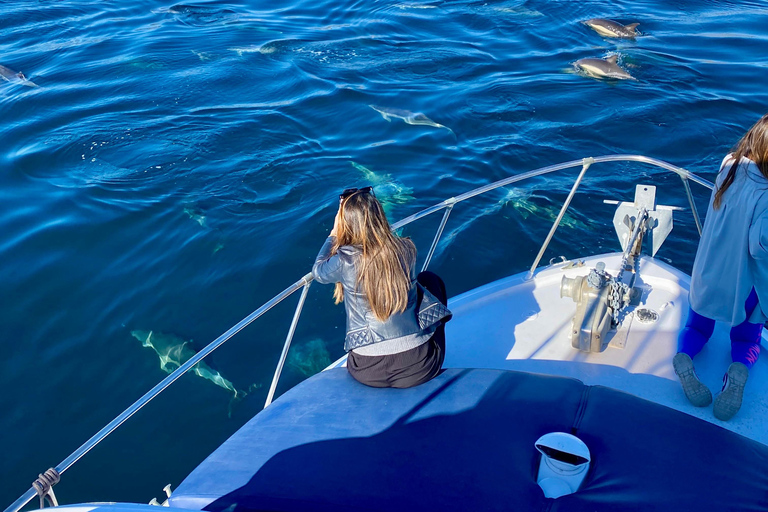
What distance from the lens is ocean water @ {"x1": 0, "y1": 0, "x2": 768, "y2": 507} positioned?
5.74 metres

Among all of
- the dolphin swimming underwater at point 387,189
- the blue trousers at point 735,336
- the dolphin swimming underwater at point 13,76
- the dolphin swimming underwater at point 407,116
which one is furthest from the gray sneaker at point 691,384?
the dolphin swimming underwater at point 13,76

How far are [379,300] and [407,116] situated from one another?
7.65 metres

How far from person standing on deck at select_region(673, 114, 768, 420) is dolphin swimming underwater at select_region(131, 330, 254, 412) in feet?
11.9

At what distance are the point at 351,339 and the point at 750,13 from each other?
49.2 ft

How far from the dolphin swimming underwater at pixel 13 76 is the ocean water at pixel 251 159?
0.17 metres

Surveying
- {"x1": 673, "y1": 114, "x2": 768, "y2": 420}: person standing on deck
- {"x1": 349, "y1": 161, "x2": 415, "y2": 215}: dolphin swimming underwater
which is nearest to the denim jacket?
{"x1": 673, "y1": 114, "x2": 768, "y2": 420}: person standing on deck

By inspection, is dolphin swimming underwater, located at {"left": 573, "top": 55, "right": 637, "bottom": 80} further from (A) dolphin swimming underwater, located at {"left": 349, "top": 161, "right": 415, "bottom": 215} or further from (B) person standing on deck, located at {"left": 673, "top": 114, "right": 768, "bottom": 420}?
(B) person standing on deck, located at {"left": 673, "top": 114, "right": 768, "bottom": 420}

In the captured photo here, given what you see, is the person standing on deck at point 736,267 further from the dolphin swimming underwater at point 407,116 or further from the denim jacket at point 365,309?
the dolphin swimming underwater at point 407,116

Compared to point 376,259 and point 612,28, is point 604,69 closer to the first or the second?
point 612,28

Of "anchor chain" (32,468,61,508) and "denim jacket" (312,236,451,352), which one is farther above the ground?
"denim jacket" (312,236,451,352)

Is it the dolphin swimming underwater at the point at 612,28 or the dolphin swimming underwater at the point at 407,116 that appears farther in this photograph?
the dolphin swimming underwater at the point at 612,28

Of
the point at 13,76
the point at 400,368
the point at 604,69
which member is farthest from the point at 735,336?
the point at 13,76

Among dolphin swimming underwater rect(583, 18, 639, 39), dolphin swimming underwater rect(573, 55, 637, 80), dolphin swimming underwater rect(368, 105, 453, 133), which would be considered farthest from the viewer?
dolphin swimming underwater rect(583, 18, 639, 39)

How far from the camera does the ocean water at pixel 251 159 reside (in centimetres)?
574
